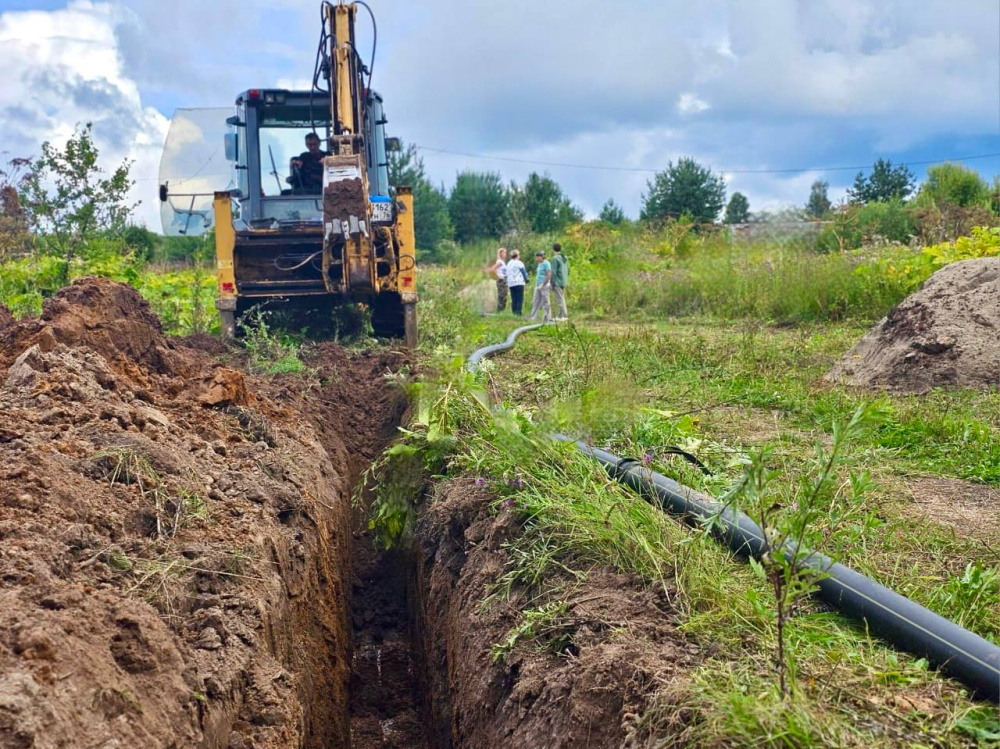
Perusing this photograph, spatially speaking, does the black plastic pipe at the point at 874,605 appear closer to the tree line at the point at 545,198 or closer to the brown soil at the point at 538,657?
the brown soil at the point at 538,657

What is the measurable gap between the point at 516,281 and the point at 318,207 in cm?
745

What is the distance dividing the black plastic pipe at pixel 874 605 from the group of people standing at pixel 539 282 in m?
11.4

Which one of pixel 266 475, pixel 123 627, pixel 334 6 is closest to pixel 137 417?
pixel 266 475

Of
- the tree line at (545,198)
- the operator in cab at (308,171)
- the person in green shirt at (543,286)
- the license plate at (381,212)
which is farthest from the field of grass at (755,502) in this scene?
the tree line at (545,198)

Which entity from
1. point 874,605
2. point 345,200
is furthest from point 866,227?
point 874,605

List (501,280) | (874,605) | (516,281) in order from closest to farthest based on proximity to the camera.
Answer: (874,605), (516,281), (501,280)

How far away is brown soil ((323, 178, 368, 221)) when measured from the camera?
10.1 m

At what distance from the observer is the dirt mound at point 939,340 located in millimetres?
8336

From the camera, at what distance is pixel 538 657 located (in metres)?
3.28

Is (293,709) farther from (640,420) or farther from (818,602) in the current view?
(640,420)

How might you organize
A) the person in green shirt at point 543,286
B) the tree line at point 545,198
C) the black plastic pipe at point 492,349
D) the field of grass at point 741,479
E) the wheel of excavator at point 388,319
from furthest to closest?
the tree line at point 545,198
the person in green shirt at point 543,286
the wheel of excavator at point 388,319
the black plastic pipe at point 492,349
the field of grass at point 741,479

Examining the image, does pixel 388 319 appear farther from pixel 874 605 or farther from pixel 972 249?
pixel 874 605

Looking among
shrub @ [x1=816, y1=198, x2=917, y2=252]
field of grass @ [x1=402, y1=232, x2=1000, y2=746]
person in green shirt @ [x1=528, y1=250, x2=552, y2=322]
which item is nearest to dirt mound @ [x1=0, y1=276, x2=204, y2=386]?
field of grass @ [x1=402, y1=232, x2=1000, y2=746]

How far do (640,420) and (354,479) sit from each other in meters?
2.86
